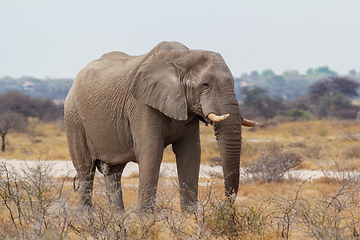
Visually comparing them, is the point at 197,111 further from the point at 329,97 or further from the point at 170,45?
the point at 329,97

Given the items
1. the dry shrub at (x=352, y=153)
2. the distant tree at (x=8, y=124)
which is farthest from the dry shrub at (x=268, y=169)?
the distant tree at (x=8, y=124)

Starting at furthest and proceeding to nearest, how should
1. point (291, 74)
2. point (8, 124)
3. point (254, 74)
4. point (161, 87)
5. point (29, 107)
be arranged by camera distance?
point (291, 74)
point (254, 74)
point (29, 107)
point (8, 124)
point (161, 87)

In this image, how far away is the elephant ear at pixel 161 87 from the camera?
234 inches

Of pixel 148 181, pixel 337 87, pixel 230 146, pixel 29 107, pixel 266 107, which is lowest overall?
pixel 266 107

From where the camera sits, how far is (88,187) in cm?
753

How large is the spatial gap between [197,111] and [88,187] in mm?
2372

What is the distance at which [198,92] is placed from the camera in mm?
5879

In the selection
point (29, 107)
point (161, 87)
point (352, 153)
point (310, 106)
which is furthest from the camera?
point (310, 106)

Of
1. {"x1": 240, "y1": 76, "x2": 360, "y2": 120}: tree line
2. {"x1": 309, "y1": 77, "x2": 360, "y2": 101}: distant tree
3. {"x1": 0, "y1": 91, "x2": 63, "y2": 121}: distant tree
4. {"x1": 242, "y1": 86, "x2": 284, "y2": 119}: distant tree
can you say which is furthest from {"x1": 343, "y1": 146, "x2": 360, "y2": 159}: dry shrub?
{"x1": 309, "y1": 77, "x2": 360, "y2": 101}: distant tree

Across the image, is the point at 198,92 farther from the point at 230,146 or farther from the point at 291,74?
the point at 291,74

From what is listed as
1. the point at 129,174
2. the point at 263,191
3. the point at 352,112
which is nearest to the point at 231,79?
the point at 263,191

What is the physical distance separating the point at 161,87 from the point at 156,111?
282 mm

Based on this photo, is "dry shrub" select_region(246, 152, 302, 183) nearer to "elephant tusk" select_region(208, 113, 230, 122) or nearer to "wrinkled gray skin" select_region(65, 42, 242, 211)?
"wrinkled gray skin" select_region(65, 42, 242, 211)

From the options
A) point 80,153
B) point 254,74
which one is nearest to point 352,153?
point 80,153
